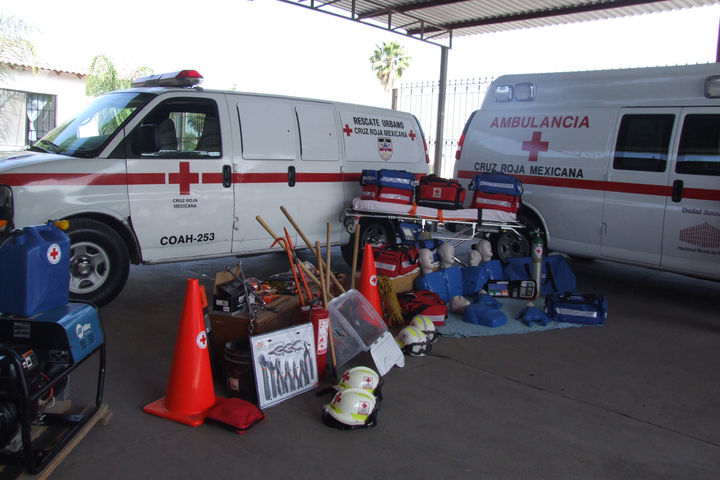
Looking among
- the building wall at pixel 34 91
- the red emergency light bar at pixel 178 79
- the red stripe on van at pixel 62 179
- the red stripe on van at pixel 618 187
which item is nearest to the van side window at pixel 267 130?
the red emergency light bar at pixel 178 79

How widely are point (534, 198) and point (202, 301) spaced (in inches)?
208

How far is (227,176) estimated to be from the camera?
21.1ft

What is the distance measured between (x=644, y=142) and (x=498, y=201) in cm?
185

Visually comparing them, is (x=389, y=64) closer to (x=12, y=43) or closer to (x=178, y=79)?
(x=12, y=43)

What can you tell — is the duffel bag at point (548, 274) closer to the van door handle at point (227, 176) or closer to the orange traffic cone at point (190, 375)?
the van door handle at point (227, 176)

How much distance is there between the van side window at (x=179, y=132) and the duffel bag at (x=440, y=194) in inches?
108

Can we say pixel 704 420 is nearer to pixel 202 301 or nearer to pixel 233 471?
pixel 233 471

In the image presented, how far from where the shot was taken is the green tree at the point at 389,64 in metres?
36.4

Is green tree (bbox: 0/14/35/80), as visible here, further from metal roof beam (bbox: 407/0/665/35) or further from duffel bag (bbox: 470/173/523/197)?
duffel bag (bbox: 470/173/523/197)

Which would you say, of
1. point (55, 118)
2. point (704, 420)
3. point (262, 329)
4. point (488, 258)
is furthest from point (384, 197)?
point (55, 118)

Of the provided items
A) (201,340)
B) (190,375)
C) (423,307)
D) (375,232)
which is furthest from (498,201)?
(190,375)

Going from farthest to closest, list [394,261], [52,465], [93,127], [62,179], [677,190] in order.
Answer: [677,190] < [394,261] < [93,127] < [62,179] < [52,465]

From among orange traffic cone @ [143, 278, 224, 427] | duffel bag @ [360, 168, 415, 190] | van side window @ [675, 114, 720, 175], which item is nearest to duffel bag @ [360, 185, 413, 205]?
duffel bag @ [360, 168, 415, 190]

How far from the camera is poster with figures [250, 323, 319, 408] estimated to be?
12.4ft
